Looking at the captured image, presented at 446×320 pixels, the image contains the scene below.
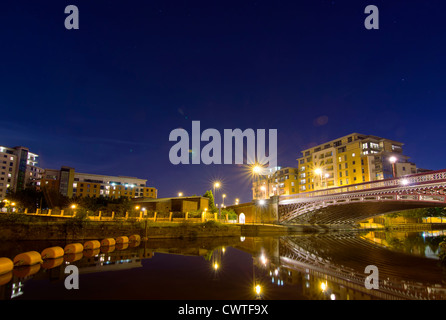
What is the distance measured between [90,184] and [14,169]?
89.8 feet

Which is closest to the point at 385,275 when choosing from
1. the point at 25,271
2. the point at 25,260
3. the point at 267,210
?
the point at 25,271

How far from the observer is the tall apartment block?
98750 millimetres

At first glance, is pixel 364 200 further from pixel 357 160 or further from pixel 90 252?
pixel 357 160

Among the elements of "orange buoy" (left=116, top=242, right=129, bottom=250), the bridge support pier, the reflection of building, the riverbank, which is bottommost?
"orange buoy" (left=116, top=242, right=129, bottom=250)

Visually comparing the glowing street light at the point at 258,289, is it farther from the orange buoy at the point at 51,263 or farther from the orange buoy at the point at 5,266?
the orange buoy at the point at 5,266

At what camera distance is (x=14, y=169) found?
103m

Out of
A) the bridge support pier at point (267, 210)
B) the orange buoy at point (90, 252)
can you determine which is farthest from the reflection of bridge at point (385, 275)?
the bridge support pier at point (267, 210)

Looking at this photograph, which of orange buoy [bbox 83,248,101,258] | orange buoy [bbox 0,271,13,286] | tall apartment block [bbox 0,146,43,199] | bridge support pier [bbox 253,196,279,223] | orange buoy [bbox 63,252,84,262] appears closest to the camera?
orange buoy [bbox 0,271,13,286]

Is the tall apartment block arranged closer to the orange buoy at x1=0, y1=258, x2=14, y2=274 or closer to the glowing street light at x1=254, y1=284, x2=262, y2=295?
the orange buoy at x1=0, y1=258, x2=14, y2=274

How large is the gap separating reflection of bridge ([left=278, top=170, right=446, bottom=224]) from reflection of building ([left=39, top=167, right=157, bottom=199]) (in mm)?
74119

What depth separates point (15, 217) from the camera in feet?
85.2

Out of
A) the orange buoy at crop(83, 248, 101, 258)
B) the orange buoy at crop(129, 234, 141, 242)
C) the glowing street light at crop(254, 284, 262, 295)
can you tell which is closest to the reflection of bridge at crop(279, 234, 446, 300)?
the glowing street light at crop(254, 284, 262, 295)
